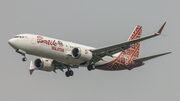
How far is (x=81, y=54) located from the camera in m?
45.1

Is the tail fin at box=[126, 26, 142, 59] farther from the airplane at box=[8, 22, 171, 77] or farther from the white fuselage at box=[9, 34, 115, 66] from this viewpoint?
the white fuselage at box=[9, 34, 115, 66]

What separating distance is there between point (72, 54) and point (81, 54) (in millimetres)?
1344

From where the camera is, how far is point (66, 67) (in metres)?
51.5

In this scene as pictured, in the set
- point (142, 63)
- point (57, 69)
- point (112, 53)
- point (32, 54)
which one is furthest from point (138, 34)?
point (32, 54)

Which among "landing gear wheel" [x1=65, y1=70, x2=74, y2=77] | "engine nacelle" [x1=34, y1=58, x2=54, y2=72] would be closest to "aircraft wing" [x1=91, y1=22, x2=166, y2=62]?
"landing gear wheel" [x1=65, y1=70, x2=74, y2=77]

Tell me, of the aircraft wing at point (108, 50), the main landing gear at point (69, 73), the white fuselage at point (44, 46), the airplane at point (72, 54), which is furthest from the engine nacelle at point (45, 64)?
the aircraft wing at point (108, 50)

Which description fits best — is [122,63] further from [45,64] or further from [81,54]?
[45,64]

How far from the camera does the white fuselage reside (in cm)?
4369

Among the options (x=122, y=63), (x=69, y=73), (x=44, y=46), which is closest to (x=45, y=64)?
(x=69, y=73)

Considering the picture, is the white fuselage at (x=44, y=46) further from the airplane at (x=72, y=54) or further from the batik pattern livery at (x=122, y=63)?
the batik pattern livery at (x=122, y=63)

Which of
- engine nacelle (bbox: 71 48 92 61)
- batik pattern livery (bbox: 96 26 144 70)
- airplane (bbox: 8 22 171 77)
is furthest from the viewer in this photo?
batik pattern livery (bbox: 96 26 144 70)

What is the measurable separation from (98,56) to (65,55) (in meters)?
4.95

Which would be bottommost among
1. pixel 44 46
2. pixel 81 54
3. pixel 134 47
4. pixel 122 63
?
pixel 122 63

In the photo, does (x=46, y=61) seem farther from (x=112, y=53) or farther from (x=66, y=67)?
(x=112, y=53)
